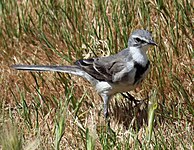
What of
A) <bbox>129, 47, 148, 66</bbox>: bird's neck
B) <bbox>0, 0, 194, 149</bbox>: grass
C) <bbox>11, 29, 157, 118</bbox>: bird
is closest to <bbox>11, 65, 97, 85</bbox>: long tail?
<bbox>11, 29, 157, 118</bbox>: bird

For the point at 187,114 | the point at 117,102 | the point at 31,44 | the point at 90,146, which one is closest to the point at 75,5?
the point at 31,44

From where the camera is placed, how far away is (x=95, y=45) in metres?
4.65

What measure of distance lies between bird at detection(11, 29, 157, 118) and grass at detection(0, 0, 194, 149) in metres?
0.14

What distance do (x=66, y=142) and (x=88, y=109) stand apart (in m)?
0.45

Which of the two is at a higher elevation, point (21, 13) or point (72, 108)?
point (21, 13)

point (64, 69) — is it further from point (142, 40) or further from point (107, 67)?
point (142, 40)

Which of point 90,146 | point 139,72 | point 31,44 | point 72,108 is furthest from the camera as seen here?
point 31,44

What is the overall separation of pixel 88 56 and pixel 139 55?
83 cm

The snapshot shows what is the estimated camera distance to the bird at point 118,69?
3.80m

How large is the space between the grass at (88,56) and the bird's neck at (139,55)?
0.29 metres

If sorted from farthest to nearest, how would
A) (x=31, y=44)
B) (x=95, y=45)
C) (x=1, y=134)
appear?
1. (x=31, y=44)
2. (x=95, y=45)
3. (x=1, y=134)

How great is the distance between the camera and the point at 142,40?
3.79 metres

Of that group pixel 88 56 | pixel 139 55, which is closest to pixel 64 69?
pixel 88 56

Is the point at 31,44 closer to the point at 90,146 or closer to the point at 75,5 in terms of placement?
the point at 75,5
